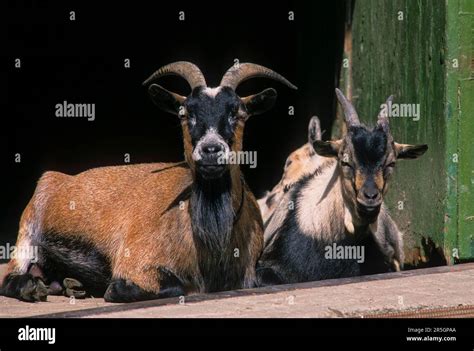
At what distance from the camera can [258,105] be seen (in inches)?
322

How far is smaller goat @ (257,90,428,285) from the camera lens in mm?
8266

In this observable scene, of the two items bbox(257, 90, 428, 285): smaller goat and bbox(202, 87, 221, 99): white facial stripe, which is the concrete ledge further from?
bbox(202, 87, 221, 99): white facial stripe

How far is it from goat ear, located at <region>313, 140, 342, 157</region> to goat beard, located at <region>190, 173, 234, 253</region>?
1.05m

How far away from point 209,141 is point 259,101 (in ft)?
2.51

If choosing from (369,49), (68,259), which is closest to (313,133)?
(369,49)

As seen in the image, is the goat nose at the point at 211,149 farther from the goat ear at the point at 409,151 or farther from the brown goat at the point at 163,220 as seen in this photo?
the goat ear at the point at 409,151

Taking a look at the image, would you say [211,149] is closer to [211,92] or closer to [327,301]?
[211,92]

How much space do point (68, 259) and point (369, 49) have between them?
358cm

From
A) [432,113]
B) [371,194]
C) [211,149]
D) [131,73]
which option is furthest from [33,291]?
[131,73]

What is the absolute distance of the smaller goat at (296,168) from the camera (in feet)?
33.1

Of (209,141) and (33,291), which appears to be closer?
(209,141)

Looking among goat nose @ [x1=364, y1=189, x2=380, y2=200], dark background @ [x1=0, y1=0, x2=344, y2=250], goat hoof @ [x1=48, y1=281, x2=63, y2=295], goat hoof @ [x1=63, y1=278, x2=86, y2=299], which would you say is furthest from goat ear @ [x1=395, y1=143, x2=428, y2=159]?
dark background @ [x1=0, y1=0, x2=344, y2=250]

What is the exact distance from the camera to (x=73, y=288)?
8586mm

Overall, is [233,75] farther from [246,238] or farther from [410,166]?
[410,166]
